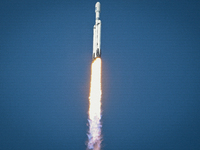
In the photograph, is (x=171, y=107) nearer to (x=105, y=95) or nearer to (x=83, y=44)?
(x=105, y=95)

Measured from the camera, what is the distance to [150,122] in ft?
30.2

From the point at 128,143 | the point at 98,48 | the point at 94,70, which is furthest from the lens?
the point at 128,143

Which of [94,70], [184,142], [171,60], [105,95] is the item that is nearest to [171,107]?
[184,142]

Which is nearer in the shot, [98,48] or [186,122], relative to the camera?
[98,48]

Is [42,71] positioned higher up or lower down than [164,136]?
higher up

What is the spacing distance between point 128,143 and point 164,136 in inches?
77.2

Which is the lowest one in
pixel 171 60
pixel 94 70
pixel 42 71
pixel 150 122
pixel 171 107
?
pixel 150 122

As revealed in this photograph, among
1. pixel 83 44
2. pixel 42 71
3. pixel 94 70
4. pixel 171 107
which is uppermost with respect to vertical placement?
pixel 83 44

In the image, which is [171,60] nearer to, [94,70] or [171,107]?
[171,107]

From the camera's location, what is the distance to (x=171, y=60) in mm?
9562

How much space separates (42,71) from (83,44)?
2722 millimetres

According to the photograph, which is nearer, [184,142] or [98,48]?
[98,48]

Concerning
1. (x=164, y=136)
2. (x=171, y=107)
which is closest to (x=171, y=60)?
(x=171, y=107)

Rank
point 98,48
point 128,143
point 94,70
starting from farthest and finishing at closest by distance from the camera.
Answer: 1. point 128,143
2. point 94,70
3. point 98,48
